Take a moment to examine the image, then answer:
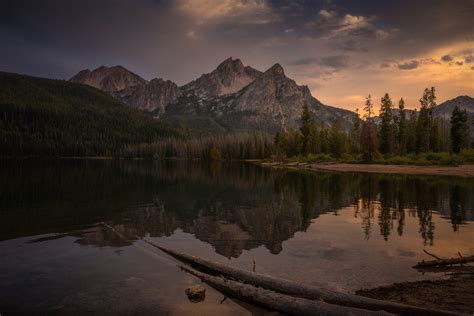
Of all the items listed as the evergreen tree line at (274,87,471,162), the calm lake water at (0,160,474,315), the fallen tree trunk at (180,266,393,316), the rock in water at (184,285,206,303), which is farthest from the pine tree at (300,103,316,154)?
the rock in water at (184,285,206,303)

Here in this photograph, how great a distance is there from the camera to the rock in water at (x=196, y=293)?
11.2 meters

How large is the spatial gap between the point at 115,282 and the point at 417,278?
40.4ft

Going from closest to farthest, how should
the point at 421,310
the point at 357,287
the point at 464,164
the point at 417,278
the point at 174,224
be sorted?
the point at 421,310, the point at 357,287, the point at 417,278, the point at 174,224, the point at 464,164

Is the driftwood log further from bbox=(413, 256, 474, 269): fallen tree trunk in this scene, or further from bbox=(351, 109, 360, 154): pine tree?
bbox=(351, 109, 360, 154): pine tree

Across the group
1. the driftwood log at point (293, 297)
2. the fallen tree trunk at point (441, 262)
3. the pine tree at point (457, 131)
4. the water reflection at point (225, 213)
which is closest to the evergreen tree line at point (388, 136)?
the pine tree at point (457, 131)

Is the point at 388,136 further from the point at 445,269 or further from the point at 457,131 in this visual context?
the point at 445,269

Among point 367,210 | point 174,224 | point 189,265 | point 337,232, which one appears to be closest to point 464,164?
point 367,210

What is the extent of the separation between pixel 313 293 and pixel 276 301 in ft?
4.05

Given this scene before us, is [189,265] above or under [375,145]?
under

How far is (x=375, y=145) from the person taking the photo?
3905 inches

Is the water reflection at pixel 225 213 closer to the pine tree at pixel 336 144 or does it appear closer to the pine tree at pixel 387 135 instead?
the pine tree at pixel 387 135

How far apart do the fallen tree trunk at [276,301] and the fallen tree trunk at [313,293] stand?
1.81 ft

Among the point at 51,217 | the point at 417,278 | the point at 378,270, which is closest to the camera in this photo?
the point at 417,278

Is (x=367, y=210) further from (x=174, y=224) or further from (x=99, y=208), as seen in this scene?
(x=99, y=208)
